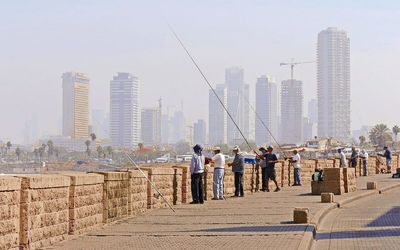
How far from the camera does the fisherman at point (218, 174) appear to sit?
27000 millimetres

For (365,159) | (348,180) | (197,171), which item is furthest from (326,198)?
(365,159)

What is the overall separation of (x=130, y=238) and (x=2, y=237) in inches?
155

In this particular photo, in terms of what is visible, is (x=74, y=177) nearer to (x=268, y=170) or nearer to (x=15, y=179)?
(x=15, y=179)

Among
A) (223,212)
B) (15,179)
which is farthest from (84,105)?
(15,179)

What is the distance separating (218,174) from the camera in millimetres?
27062

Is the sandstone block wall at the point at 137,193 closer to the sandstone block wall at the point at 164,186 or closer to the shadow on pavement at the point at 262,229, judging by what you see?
the sandstone block wall at the point at 164,186

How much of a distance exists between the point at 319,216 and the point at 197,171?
4.76 m

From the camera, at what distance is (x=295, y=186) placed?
3828 centimetres

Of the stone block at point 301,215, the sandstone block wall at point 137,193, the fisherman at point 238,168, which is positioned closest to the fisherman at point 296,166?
the fisherman at point 238,168

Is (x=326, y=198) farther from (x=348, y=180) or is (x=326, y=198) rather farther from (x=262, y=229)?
(x=262, y=229)

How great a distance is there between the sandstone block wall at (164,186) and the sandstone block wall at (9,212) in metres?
9.41

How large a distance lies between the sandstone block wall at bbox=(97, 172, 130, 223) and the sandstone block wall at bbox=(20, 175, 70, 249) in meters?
2.73

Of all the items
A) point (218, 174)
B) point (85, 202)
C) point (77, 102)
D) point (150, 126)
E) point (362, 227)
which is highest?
point (150, 126)

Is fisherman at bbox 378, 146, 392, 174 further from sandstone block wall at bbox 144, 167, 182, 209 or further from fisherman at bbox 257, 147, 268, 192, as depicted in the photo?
sandstone block wall at bbox 144, 167, 182, 209
